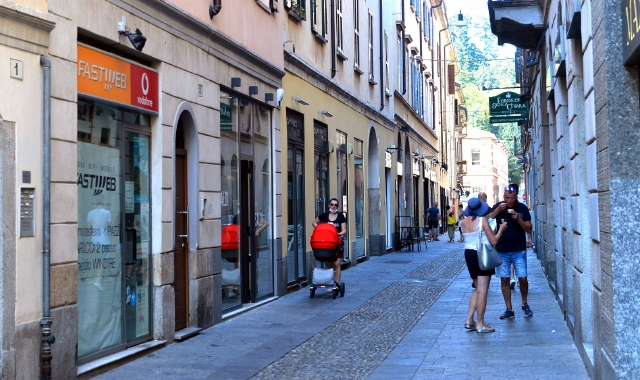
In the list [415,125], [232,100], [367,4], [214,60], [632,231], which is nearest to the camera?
[632,231]

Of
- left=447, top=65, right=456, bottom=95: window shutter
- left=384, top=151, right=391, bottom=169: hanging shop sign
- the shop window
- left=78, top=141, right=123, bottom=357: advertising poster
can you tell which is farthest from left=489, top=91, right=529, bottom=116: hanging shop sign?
the shop window

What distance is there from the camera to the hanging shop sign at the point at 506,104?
24.4 metres

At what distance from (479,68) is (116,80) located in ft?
305

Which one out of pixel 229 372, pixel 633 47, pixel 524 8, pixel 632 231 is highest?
pixel 524 8

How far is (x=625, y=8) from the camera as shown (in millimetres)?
5605

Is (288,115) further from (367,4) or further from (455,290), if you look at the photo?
(367,4)

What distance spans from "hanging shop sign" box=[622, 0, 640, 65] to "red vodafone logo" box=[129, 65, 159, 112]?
5628 millimetres

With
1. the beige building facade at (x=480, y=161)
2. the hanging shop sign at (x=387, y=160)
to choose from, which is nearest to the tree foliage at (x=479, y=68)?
the beige building facade at (x=480, y=161)

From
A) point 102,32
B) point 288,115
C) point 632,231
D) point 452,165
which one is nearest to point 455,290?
point 288,115

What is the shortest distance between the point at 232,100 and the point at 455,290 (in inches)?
233

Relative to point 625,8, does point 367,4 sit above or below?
above

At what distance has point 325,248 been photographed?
15.2 m

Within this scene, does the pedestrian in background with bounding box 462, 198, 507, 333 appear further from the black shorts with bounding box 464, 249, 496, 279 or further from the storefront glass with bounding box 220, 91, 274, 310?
the storefront glass with bounding box 220, 91, 274, 310

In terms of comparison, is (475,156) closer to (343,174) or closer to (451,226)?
(451,226)
